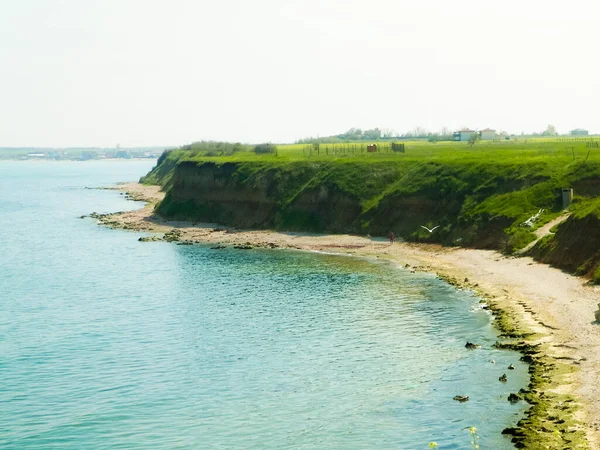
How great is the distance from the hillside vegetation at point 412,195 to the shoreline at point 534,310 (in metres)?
3.58

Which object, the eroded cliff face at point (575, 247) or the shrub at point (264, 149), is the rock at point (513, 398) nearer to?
the eroded cliff face at point (575, 247)

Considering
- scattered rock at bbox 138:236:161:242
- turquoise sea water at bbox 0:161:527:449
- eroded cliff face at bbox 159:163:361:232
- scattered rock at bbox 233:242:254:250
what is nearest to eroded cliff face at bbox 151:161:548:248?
eroded cliff face at bbox 159:163:361:232

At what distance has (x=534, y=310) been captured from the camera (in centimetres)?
6103

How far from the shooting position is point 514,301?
6506cm

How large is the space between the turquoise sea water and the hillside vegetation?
14524mm

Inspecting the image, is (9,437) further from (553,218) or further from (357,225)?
→ (357,225)

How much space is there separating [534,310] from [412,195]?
5129 cm

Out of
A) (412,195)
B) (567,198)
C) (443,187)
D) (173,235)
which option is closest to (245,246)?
(173,235)

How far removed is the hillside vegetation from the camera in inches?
3558

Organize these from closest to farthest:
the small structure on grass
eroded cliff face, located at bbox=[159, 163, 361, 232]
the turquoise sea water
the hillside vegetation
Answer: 1. the turquoise sea water
2. the hillside vegetation
3. the small structure on grass
4. eroded cliff face, located at bbox=[159, 163, 361, 232]

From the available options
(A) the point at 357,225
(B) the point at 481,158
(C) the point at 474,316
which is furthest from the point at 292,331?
(B) the point at 481,158

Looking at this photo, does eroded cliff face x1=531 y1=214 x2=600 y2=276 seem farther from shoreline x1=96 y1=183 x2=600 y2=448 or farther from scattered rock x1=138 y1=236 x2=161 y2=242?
scattered rock x1=138 y1=236 x2=161 y2=242

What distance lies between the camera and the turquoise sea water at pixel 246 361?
40.0 meters

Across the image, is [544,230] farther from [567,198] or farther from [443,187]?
[443,187]
